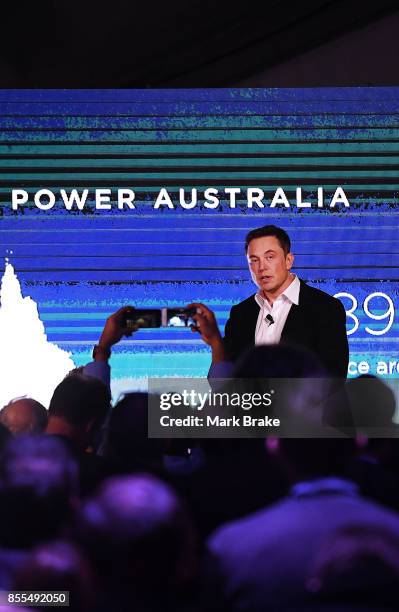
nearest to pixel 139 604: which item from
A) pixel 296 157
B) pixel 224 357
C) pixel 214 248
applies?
pixel 224 357

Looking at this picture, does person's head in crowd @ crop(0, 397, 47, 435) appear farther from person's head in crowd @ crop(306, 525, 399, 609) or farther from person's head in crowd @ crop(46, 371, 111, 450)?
person's head in crowd @ crop(306, 525, 399, 609)

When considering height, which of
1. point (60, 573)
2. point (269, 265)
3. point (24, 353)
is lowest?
point (60, 573)

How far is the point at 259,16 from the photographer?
3.64 meters

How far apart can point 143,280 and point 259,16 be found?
4.20 feet

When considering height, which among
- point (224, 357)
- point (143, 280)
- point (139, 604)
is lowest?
point (139, 604)

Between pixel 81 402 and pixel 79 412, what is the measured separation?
42mm

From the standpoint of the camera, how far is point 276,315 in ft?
10.2

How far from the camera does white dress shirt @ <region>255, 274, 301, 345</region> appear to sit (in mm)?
3111

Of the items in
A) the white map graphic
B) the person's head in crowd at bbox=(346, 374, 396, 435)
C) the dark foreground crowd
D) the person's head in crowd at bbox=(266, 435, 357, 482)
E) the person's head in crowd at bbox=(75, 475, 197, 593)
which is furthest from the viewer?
the white map graphic

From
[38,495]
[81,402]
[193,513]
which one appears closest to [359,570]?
[193,513]

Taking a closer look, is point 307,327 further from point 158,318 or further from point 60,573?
point 60,573

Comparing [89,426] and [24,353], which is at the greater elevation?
[24,353]

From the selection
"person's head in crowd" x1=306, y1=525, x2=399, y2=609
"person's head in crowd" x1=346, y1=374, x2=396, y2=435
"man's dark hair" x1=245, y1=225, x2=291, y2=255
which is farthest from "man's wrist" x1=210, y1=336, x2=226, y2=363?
"person's head in crowd" x1=306, y1=525, x2=399, y2=609

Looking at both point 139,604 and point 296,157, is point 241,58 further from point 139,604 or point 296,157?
point 139,604
